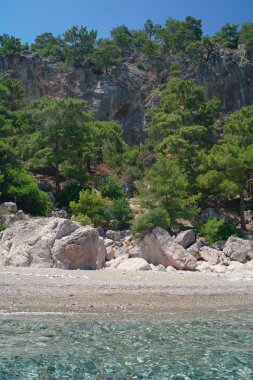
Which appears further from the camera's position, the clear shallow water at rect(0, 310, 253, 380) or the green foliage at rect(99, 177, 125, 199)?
the green foliage at rect(99, 177, 125, 199)

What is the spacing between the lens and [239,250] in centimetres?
2511

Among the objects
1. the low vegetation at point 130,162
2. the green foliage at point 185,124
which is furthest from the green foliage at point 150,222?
the green foliage at point 185,124

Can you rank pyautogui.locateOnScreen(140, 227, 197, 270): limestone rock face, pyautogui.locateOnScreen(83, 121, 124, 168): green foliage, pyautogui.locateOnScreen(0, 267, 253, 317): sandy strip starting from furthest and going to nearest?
pyautogui.locateOnScreen(83, 121, 124, 168): green foliage
pyautogui.locateOnScreen(140, 227, 197, 270): limestone rock face
pyautogui.locateOnScreen(0, 267, 253, 317): sandy strip

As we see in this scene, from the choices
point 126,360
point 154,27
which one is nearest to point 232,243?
point 126,360

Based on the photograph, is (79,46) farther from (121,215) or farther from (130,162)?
(121,215)

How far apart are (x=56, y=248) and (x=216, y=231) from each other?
11883 millimetres

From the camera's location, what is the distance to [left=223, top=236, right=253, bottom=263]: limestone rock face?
24859mm

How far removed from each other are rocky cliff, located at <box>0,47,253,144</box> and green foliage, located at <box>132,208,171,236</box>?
32433 millimetres

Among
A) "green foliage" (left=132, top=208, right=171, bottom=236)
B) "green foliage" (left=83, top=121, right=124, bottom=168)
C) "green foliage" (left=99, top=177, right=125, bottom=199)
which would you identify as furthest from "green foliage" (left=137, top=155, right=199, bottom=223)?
"green foliage" (left=83, top=121, right=124, bottom=168)

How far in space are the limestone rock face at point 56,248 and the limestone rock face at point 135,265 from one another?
3.53 feet

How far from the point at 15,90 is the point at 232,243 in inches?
1303

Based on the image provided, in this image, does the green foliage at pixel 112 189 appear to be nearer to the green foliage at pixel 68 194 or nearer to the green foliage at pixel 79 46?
the green foliage at pixel 68 194

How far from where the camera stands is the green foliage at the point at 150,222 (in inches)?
992

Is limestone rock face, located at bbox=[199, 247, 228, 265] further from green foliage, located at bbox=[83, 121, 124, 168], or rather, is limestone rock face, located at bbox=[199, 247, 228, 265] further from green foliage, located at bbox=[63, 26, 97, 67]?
green foliage, located at bbox=[63, 26, 97, 67]
